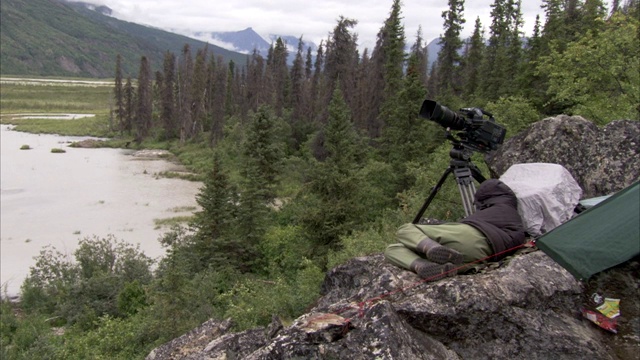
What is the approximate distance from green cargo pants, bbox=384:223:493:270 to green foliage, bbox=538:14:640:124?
25.7ft

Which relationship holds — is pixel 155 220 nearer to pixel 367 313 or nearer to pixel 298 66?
pixel 367 313

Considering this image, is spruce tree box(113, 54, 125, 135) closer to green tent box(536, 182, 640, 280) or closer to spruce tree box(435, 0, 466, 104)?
spruce tree box(435, 0, 466, 104)

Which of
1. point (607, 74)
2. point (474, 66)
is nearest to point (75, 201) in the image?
point (607, 74)

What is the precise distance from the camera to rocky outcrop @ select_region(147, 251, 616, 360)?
3328 mm

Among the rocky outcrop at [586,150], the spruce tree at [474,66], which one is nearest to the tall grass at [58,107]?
the spruce tree at [474,66]

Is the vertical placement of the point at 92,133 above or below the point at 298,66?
below

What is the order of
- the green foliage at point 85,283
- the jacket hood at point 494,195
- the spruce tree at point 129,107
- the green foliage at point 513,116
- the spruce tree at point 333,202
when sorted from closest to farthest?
the jacket hood at point 494,195 < the green foliage at point 513,116 < the spruce tree at point 333,202 < the green foliage at point 85,283 < the spruce tree at point 129,107

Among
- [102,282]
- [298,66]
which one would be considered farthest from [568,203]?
[298,66]

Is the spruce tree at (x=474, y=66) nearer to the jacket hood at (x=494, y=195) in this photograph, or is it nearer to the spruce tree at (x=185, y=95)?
the jacket hood at (x=494, y=195)

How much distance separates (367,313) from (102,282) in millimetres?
14852

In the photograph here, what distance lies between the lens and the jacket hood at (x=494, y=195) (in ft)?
14.4

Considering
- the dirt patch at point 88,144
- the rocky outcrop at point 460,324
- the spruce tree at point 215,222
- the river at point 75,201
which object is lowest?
the river at point 75,201

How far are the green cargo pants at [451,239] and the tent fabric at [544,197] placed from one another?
75 cm

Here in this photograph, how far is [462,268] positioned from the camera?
3.81 meters
